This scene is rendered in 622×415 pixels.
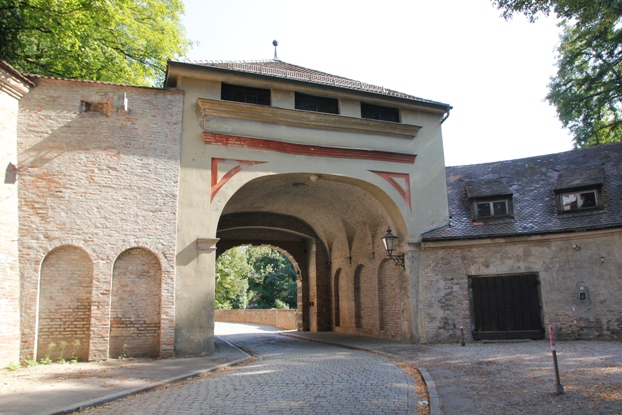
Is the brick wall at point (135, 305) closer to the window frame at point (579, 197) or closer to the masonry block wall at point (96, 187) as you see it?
the masonry block wall at point (96, 187)

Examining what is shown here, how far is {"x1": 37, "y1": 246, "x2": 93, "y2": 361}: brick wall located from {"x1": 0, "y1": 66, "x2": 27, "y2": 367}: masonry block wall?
0.60 m

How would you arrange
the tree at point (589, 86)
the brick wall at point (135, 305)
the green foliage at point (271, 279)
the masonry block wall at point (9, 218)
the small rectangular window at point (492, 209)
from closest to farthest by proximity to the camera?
1. the masonry block wall at point (9, 218)
2. the brick wall at point (135, 305)
3. the small rectangular window at point (492, 209)
4. the tree at point (589, 86)
5. the green foliage at point (271, 279)

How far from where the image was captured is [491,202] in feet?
55.2

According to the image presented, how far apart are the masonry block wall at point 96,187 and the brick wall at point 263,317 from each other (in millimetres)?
17988

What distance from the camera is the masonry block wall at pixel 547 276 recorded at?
14.5m

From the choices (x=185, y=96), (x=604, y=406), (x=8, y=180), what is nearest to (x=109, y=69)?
(x=185, y=96)

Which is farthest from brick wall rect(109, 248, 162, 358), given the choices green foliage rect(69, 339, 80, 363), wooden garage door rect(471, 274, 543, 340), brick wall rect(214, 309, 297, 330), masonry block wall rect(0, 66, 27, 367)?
brick wall rect(214, 309, 297, 330)

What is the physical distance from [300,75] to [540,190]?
9.42 meters

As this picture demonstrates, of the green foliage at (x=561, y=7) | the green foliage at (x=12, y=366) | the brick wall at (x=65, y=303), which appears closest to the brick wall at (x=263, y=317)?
the brick wall at (x=65, y=303)

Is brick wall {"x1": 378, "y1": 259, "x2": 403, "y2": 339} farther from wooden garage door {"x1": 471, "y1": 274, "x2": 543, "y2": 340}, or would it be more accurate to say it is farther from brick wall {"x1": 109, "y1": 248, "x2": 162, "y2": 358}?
brick wall {"x1": 109, "y1": 248, "x2": 162, "y2": 358}

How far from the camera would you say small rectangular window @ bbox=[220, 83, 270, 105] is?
569 inches

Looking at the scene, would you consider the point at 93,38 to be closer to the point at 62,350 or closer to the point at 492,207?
the point at 62,350

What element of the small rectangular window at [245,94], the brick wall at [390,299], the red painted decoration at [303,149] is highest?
the small rectangular window at [245,94]

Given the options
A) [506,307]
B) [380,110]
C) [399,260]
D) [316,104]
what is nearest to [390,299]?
[399,260]
